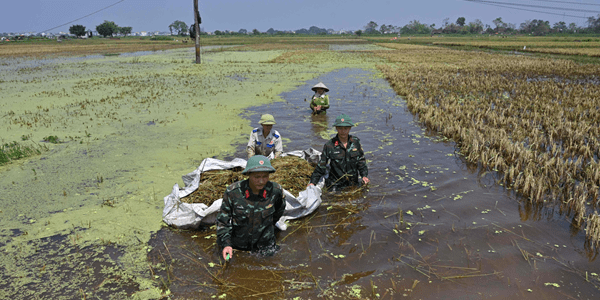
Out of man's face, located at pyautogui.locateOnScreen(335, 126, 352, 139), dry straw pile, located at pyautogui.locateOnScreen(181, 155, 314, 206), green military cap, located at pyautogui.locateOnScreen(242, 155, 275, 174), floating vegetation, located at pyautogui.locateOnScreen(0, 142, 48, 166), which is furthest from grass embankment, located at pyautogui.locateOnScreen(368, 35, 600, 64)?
floating vegetation, located at pyautogui.locateOnScreen(0, 142, 48, 166)

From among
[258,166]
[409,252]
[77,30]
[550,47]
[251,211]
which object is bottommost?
[409,252]

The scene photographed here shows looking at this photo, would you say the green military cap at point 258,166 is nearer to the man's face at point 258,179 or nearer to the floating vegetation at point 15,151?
the man's face at point 258,179

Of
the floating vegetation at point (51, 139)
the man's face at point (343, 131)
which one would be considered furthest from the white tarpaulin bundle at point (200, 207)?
the floating vegetation at point (51, 139)

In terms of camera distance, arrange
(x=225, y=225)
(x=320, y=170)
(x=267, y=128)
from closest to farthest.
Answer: (x=225, y=225) < (x=320, y=170) < (x=267, y=128)

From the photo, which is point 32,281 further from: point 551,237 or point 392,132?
point 392,132

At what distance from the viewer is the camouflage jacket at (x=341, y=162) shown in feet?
17.0

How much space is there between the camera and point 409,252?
396 centimetres

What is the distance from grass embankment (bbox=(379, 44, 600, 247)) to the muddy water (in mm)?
358

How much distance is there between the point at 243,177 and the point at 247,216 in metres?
1.56

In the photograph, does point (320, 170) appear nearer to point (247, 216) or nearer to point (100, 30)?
point (247, 216)

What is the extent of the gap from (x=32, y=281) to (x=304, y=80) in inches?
657

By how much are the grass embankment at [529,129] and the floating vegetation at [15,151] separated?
340 inches

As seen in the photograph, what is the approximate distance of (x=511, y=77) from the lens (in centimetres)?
1759

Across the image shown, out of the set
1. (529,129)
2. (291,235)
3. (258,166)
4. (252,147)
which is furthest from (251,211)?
(529,129)
